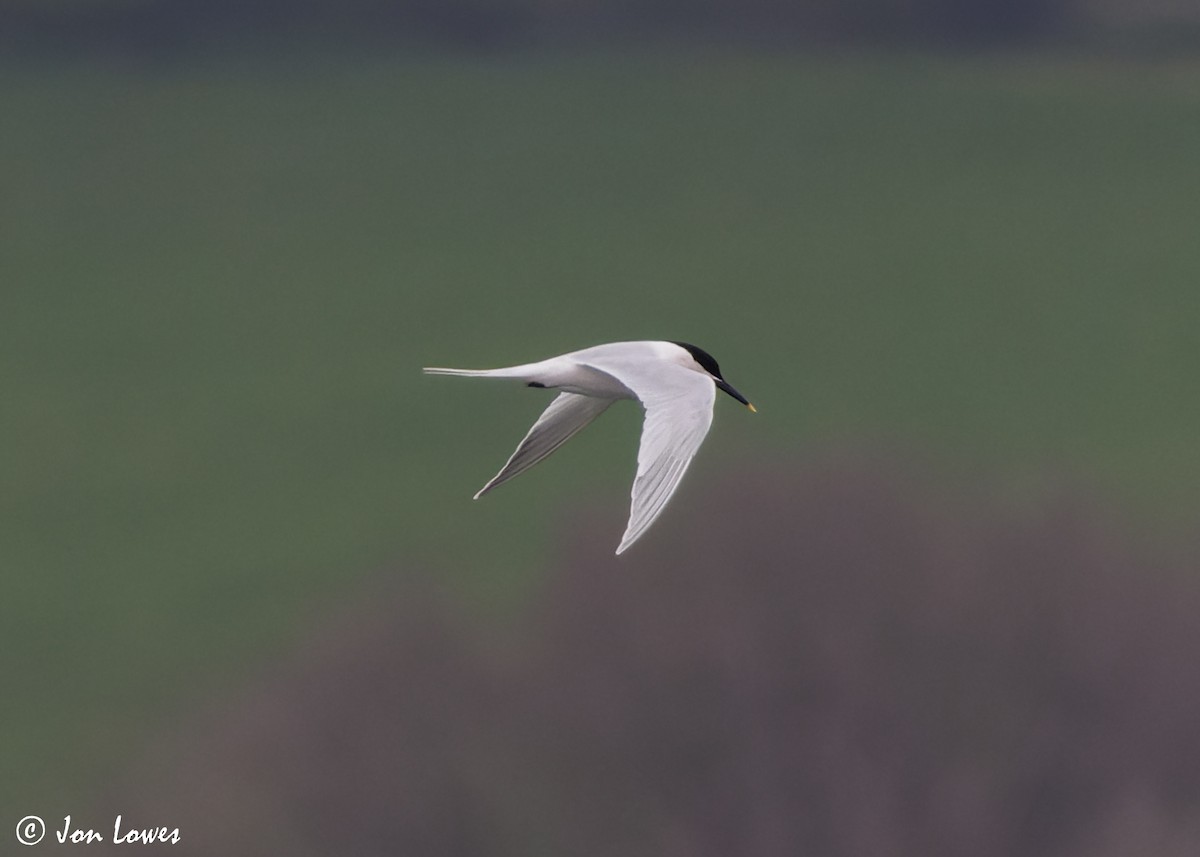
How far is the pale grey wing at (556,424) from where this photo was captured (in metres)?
7.17

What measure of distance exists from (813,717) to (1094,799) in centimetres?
329

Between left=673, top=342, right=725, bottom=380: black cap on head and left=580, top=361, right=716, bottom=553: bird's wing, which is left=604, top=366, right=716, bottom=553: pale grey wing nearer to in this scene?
left=580, top=361, right=716, bottom=553: bird's wing

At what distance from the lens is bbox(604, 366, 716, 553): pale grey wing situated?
4.82 meters

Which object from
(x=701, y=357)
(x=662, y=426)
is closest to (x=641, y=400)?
(x=662, y=426)

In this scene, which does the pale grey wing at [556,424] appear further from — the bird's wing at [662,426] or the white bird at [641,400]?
the bird's wing at [662,426]

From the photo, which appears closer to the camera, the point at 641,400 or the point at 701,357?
the point at 641,400

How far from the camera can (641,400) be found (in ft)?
18.7

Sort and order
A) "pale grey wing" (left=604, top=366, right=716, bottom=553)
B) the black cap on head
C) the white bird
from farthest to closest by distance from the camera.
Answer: the black cap on head
the white bird
"pale grey wing" (left=604, top=366, right=716, bottom=553)

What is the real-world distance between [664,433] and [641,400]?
408 millimetres

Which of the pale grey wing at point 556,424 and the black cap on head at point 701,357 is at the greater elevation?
the black cap on head at point 701,357

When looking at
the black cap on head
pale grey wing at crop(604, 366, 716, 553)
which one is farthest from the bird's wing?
the black cap on head

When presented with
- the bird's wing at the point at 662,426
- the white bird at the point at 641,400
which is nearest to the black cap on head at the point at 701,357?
the white bird at the point at 641,400

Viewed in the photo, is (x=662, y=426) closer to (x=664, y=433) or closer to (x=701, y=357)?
(x=664, y=433)

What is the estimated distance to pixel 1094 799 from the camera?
61.2ft
